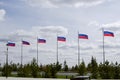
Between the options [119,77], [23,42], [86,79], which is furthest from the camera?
[23,42]

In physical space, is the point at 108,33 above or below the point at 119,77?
above

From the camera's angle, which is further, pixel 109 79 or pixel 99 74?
pixel 99 74

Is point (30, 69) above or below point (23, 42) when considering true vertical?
below

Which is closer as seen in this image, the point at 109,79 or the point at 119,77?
the point at 109,79

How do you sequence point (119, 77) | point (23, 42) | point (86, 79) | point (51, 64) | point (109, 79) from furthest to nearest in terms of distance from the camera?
point (23, 42), point (51, 64), point (119, 77), point (109, 79), point (86, 79)

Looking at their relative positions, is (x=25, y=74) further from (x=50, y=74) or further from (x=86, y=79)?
(x=86, y=79)

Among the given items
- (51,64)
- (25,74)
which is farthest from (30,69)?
(51,64)

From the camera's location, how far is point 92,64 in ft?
237

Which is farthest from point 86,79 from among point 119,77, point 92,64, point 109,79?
point 92,64

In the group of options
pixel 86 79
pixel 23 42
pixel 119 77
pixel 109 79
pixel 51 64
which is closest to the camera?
pixel 86 79

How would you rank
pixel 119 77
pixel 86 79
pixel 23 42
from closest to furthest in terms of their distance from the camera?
1. pixel 86 79
2. pixel 119 77
3. pixel 23 42

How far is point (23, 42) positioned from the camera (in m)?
75.6

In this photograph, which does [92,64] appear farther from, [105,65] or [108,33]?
[108,33]

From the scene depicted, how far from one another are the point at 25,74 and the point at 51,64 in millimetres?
7381
